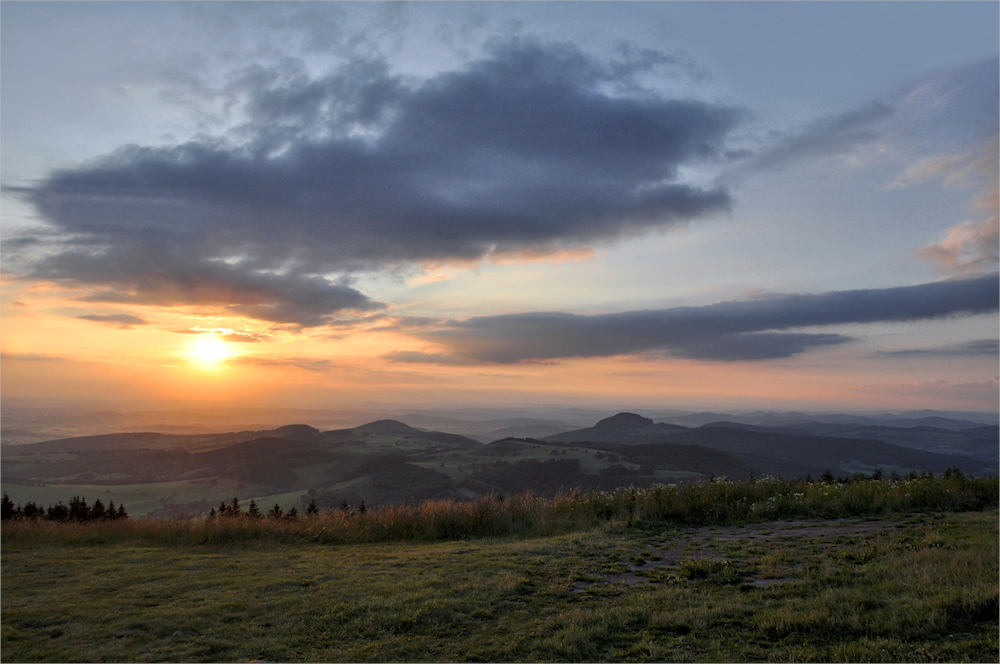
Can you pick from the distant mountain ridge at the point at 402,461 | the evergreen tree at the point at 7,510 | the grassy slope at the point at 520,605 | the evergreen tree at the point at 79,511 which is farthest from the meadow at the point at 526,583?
the distant mountain ridge at the point at 402,461

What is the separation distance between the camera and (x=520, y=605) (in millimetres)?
7730

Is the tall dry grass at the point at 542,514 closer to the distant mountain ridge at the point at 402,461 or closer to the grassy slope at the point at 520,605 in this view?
the grassy slope at the point at 520,605

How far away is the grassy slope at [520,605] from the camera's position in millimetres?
5828

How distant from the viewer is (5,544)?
43.2 feet

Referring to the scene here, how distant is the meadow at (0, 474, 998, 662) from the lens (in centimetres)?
599

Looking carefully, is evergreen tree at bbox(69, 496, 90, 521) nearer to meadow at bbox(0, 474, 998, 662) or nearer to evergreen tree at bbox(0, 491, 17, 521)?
evergreen tree at bbox(0, 491, 17, 521)

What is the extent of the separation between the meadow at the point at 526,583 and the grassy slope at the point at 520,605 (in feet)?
0.12

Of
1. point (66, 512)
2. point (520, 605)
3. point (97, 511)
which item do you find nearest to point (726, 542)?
point (520, 605)

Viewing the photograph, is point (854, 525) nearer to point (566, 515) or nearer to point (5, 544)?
point (566, 515)

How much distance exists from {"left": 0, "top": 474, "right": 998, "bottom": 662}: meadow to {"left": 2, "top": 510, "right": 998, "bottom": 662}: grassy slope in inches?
1.4

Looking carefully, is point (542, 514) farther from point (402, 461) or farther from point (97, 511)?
point (402, 461)

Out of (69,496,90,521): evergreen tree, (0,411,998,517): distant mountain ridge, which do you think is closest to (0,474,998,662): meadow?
(69,496,90,521): evergreen tree

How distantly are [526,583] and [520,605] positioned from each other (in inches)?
39.0

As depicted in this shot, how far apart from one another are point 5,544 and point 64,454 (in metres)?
135
